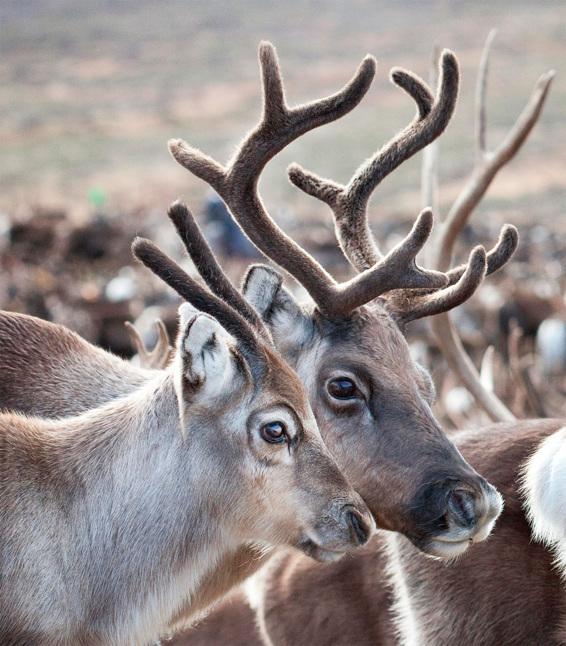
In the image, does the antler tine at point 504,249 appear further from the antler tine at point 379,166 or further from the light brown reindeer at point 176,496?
the light brown reindeer at point 176,496

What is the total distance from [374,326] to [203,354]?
1.00 meters

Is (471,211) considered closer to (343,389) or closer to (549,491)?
(343,389)

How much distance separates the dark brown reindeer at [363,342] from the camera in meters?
3.50

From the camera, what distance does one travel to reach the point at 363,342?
3801mm

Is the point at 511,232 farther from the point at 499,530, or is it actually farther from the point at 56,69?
the point at 56,69

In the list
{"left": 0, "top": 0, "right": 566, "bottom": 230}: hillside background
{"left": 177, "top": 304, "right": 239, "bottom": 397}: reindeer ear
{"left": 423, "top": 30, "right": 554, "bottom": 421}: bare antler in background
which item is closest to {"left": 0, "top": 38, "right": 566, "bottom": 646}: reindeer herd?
{"left": 177, "top": 304, "right": 239, "bottom": 397}: reindeer ear

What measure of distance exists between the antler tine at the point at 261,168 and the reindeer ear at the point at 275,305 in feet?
0.29

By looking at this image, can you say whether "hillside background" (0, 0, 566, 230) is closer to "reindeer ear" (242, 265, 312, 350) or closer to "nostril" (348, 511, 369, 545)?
"reindeer ear" (242, 265, 312, 350)

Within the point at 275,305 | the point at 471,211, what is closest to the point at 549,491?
the point at 275,305

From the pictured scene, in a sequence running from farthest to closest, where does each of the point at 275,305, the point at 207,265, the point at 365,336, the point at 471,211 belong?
the point at 471,211
the point at 275,305
the point at 365,336
the point at 207,265

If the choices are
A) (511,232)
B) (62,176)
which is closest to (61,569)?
(511,232)

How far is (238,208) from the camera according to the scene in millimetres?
4000

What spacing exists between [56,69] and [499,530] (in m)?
78.5

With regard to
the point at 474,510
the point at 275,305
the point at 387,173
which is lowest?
the point at 474,510
